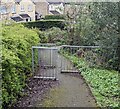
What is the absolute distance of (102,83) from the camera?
6.12 m

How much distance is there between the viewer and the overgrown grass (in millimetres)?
5094

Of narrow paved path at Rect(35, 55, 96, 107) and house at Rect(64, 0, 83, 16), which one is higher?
house at Rect(64, 0, 83, 16)

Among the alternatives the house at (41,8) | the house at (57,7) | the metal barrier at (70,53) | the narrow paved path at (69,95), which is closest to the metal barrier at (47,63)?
the metal barrier at (70,53)

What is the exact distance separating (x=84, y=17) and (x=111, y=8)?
2.62 metres

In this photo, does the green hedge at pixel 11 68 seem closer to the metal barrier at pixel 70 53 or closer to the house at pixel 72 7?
the metal barrier at pixel 70 53

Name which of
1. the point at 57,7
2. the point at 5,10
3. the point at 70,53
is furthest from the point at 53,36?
the point at 70,53

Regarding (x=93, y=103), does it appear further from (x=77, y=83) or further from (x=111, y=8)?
(x=111, y=8)

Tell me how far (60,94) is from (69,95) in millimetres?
200

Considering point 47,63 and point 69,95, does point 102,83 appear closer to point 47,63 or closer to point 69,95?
point 69,95

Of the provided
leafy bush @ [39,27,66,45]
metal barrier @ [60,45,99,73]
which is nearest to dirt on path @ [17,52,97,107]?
metal barrier @ [60,45,99,73]

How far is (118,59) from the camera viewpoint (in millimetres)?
7590

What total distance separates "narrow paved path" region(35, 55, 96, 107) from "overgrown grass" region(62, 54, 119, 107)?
0.51 feet

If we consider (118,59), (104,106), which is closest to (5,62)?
(104,106)

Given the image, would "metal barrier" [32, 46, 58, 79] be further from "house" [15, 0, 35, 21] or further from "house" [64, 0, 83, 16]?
"house" [15, 0, 35, 21]
